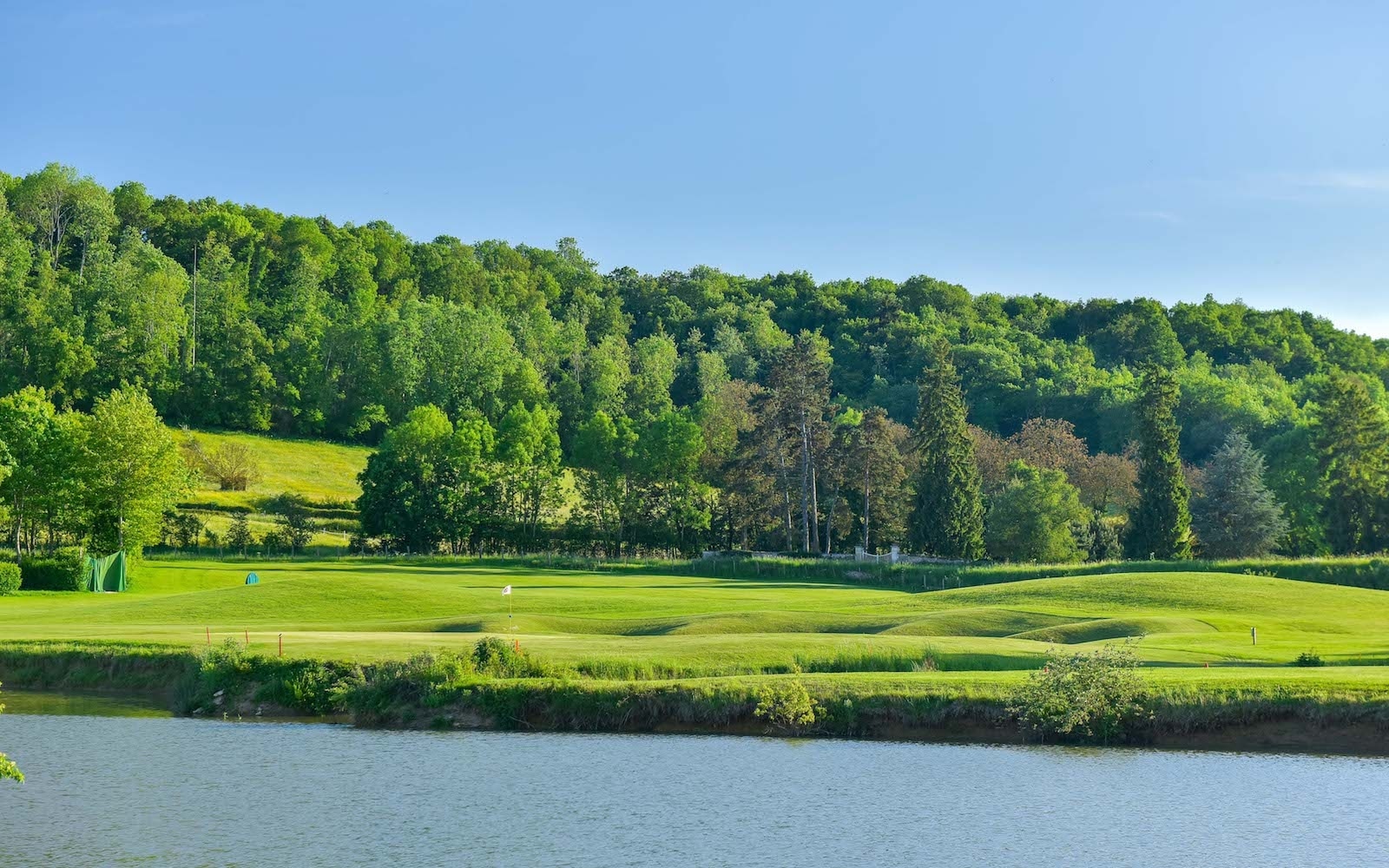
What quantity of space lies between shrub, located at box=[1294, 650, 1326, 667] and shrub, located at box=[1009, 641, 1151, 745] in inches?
326

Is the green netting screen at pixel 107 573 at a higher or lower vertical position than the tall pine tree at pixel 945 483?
lower

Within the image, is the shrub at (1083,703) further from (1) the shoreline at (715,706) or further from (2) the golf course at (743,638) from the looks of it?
(2) the golf course at (743,638)

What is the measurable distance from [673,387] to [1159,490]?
85.6 metres

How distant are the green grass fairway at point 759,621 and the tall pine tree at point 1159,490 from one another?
923 inches

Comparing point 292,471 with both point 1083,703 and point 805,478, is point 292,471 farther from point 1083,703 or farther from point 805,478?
point 1083,703

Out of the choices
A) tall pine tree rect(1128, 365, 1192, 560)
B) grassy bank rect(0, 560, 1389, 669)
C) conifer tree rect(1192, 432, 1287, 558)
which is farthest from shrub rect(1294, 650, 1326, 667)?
conifer tree rect(1192, 432, 1287, 558)

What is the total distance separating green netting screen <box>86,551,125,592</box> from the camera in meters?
71.6

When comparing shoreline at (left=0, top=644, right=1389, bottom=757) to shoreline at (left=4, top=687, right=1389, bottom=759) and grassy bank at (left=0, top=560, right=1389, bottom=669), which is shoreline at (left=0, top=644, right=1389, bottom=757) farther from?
grassy bank at (left=0, top=560, right=1389, bottom=669)

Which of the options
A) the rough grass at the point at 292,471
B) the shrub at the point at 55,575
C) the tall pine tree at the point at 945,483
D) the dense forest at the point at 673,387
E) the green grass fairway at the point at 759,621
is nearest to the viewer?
the green grass fairway at the point at 759,621

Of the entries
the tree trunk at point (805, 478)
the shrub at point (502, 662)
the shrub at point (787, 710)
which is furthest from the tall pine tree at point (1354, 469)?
the shrub at point (502, 662)

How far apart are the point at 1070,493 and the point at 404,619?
55197mm

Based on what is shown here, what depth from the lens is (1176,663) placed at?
40938 millimetres

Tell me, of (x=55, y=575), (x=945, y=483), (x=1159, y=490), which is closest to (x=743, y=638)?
(x=55, y=575)

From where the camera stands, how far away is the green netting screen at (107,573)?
7162 cm
